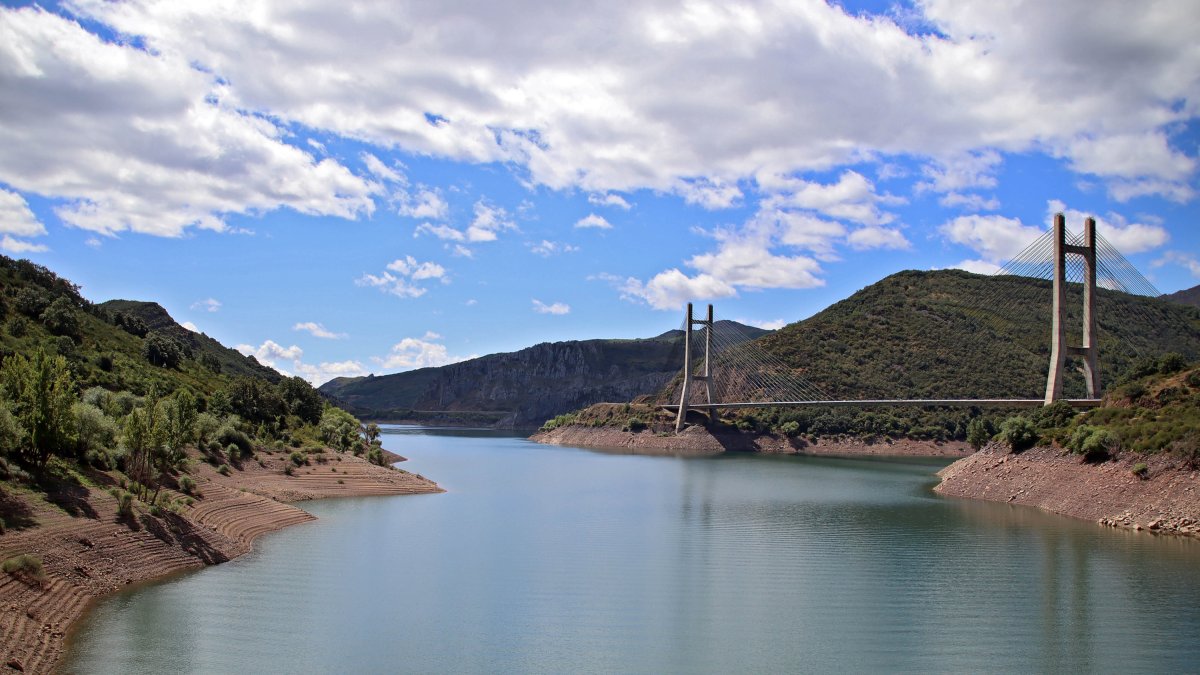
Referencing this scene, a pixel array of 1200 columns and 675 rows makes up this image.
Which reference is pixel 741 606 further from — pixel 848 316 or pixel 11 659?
pixel 848 316

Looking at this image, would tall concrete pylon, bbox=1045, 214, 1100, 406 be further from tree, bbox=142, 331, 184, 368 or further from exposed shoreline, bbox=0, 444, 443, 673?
tree, bbox=142, 331, 184, 368

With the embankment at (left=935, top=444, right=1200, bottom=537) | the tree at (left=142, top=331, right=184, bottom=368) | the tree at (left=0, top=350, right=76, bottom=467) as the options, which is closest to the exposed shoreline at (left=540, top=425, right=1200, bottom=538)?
the embankment at (left=935, top=444, right=1200, bottom=537)

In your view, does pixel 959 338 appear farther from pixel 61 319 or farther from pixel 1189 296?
pixel 1189 296

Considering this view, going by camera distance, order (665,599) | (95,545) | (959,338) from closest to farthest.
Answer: (95,545) → (665,599) → (959,338)

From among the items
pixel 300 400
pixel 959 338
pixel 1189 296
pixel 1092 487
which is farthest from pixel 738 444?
pixel 1189 296

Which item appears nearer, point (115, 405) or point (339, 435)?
point (115, 405)
